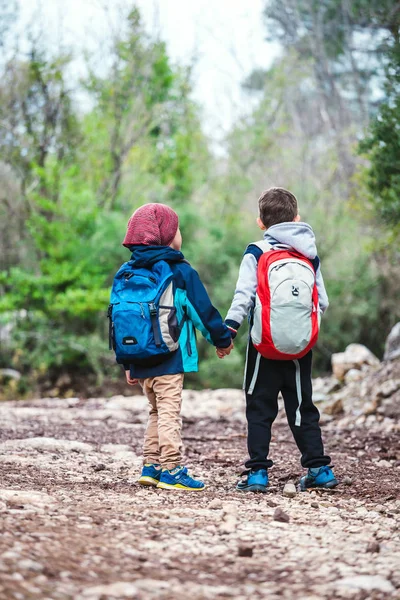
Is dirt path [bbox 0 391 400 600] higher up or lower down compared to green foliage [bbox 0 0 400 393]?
lower down

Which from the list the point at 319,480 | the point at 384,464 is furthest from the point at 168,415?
the point at 384,464

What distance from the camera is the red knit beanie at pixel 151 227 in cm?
401

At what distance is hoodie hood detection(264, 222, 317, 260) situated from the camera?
403 cm

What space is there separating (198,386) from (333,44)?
913cm

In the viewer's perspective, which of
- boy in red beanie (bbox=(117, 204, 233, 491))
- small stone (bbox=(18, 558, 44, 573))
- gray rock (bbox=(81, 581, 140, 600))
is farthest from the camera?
boy in red beanie (bbox=(117, 204, 233, 491))

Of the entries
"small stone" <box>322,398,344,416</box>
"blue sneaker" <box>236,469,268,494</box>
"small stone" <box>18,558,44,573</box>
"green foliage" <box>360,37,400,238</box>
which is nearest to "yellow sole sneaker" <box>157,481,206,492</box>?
"blue sneaker" <box>236,469,268,494</box>

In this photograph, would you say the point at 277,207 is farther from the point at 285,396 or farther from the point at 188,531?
the point at 188,531

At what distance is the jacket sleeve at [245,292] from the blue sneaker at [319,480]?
0.91 metres

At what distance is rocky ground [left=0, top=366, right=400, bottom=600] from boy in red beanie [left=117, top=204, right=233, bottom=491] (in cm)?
20

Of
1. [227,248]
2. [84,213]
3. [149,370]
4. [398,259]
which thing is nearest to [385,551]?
[149,370]

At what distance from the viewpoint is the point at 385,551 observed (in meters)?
2.61

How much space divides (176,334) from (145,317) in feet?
0.62

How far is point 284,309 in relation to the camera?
385cm

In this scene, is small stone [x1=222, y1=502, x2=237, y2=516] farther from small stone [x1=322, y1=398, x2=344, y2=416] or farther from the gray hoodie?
small stone [x1=322, y1=398, x2=344, y2=416]
